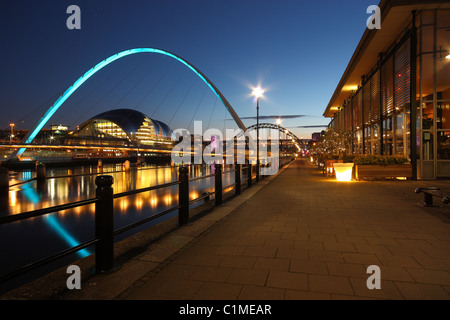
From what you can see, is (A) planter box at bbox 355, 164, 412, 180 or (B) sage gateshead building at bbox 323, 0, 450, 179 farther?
(A) planter box at bbox 355, 164, 412, 180

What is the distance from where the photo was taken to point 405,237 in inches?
197

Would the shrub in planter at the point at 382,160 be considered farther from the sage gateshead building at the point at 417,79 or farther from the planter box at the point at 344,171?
the planter box at the point at 344,171

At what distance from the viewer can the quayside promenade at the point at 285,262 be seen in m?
3.05

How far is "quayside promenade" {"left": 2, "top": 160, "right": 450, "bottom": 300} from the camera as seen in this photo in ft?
10.00

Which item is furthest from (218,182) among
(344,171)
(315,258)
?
(344,171)

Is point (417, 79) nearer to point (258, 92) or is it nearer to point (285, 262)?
point (258, 92)

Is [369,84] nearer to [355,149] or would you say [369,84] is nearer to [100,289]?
[355,149]

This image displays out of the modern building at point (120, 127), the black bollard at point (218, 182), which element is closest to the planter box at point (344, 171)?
the black bollard at point (218, 182)

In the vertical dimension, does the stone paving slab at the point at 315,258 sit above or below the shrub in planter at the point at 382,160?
below

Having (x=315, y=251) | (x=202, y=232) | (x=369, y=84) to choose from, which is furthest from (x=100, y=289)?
(x=369, y=84)

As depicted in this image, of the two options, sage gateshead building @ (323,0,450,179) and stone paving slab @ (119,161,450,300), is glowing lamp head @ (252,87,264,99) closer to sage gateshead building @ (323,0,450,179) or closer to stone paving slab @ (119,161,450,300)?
sage gateshead building @ (323,0,450,179)

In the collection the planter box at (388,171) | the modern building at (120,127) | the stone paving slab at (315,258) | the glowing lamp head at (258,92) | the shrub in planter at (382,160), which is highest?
the modern building at (120,127)

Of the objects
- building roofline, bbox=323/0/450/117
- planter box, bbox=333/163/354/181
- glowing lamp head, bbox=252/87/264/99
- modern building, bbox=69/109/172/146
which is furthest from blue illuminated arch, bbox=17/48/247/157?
modern building, bbox=69/109/172/146
